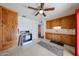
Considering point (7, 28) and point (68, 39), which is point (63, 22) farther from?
point (7, 28)

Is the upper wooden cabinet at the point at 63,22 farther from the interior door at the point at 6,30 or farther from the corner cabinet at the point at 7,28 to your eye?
the interior door at the point at 6,30

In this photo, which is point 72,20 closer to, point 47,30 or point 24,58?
point 47,30

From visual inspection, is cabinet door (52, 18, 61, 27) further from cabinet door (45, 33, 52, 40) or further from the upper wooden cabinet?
cabinet door (45, 33, 52, 40)

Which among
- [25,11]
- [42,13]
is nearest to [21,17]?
[25,11]

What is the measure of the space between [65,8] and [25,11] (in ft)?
3.14

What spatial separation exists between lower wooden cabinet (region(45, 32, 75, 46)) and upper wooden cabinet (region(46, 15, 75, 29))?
20cm

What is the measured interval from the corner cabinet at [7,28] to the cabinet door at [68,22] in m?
1.17

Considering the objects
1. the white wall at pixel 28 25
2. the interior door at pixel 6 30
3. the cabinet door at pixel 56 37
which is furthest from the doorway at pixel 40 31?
the interior door at pixel 6 30

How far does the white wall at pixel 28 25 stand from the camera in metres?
2.20

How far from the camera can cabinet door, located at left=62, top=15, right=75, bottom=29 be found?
203 cm

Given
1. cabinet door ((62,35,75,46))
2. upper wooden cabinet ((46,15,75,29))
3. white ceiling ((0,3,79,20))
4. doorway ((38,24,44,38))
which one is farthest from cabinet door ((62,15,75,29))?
doorway ((38,24,44,38))

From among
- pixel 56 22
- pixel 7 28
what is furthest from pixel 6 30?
pixel 56 22

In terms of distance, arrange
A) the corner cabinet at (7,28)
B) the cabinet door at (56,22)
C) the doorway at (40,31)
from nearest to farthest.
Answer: the corner cabinet at (7,28) → the cabinet door at (56,22) → the doorway at (40,31)

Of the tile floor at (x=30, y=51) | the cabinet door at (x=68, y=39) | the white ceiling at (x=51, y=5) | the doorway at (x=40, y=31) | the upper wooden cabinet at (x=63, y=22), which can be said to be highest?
the white ceiling at (x=51, y=5)
